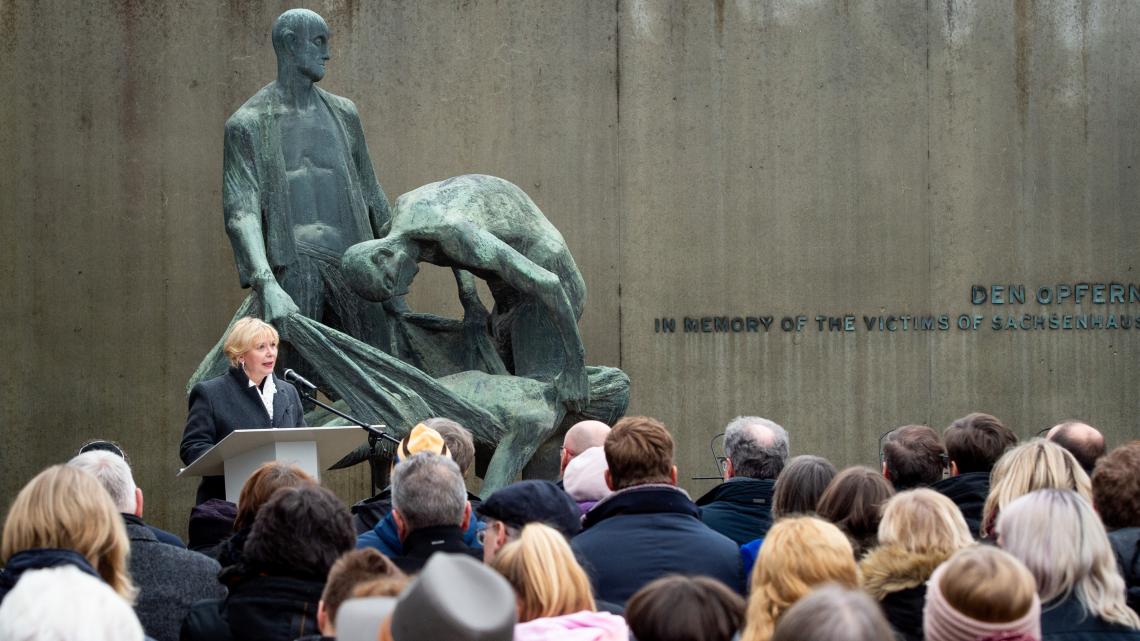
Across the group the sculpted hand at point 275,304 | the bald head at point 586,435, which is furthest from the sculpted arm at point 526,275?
the bald head at point 586,435

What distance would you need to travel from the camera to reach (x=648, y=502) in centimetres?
387

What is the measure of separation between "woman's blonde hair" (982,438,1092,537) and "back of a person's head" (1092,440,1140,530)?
4 cm

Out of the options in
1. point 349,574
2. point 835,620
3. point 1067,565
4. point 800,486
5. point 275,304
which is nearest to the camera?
point 835,620

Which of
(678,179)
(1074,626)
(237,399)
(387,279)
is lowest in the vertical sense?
(1074,626)

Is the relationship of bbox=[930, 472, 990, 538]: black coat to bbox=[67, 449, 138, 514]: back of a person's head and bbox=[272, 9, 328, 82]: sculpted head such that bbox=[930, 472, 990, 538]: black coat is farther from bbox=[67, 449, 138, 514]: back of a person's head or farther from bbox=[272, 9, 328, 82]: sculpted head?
bbox=[272, 9, 328, 82]: sculpted head

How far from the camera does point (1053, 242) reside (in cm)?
1038

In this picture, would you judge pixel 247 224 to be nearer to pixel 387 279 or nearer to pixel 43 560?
pixel 387 279

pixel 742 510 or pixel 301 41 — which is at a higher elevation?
pixel 301 41

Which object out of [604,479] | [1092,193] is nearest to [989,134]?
[1092,193]

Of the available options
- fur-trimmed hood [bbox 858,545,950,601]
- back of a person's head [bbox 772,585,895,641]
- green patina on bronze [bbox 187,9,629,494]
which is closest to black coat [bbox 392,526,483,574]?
fur-trimmed hood [bbox 858,545,950,601]

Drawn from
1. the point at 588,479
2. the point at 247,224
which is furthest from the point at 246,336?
the point at 588,479

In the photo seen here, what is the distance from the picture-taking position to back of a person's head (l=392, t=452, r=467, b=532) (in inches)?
141

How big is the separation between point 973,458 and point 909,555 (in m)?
1.37

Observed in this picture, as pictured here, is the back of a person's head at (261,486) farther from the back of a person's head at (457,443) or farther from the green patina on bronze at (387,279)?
the green patina on bronze at (387,279)
